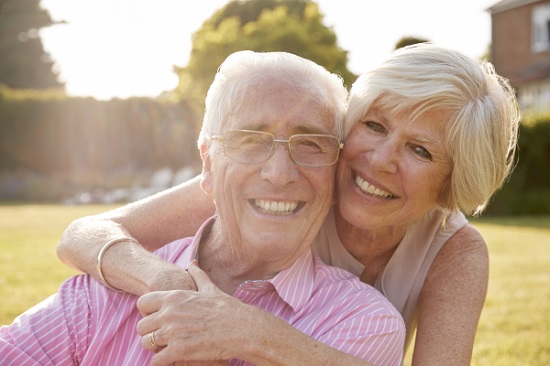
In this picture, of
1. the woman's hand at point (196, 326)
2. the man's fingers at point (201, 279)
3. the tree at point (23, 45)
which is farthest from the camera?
the tree at point (23, 45)

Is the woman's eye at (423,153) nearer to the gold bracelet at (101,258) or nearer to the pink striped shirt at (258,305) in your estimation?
the pink striped shirt at (258,305)

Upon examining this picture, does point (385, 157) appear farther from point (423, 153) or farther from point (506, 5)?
point (506, 5)

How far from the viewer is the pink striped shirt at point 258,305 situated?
86.6 inches

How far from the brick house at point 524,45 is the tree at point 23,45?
86.7ft

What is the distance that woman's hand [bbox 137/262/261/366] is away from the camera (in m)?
2.01

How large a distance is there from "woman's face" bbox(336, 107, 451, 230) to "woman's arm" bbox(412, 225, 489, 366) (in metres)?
0.27

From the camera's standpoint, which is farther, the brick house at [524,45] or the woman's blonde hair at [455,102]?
the brick house at [524,45]

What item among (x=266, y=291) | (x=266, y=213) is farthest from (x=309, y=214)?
(x=266, y=291)

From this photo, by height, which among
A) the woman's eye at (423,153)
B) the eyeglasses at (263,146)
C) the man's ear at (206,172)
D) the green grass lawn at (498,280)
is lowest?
the green grass lawn at (498,280)

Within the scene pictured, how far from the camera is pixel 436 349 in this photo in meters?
2.51

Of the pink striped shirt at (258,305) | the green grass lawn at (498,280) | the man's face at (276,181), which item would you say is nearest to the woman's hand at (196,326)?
the pink striped shirt at (258,305)

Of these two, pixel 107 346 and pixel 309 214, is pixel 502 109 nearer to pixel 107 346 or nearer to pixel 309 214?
pixel 309 214

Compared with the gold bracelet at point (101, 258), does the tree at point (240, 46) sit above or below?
below

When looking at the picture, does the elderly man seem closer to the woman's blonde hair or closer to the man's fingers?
the man's fingers
